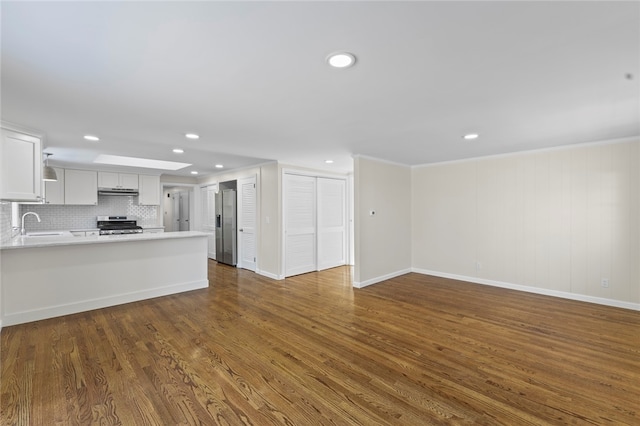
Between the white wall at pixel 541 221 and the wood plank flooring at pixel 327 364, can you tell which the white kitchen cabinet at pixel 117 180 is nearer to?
the wood plank flooring at pixel 327 364

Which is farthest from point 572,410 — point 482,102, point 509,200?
point 509,200

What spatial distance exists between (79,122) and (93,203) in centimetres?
422

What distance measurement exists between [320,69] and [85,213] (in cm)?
734

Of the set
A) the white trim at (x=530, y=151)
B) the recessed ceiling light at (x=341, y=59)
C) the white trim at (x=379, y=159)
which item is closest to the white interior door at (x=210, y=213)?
the white trim at (x=379, y=159)

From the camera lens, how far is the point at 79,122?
10.1ft

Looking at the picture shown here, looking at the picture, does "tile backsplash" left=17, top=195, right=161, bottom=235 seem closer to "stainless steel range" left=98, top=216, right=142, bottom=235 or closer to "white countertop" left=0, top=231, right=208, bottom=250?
"stainless steel range" left=98, top=216, right=142, bottom=235

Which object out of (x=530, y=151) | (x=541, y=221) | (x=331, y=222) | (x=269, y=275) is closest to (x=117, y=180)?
(x=269, y=275)

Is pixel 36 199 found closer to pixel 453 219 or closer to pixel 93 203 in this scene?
pixel 93 203

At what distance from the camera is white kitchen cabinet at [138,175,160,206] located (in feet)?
23.1

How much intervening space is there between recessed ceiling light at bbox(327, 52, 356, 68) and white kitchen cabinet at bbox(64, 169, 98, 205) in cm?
689

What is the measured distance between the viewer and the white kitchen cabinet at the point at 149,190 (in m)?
7.04

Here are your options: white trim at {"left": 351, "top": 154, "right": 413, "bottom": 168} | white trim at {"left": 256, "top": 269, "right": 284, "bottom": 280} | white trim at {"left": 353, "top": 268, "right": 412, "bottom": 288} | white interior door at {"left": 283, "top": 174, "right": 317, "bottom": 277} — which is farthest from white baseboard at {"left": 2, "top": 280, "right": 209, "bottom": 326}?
white trim at {"left": 351, "top": 154, "right": 413, "bottom": 168}

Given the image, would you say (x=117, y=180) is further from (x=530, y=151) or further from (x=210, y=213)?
(x=530, y=151)

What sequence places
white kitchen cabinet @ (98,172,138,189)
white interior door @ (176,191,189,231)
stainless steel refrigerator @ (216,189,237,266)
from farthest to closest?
white interior door @ (176,191,189,231) → stainless steel refrigerator @ (216,189,237,266) → white kitchen cabinet @ (98,172,138,189)
